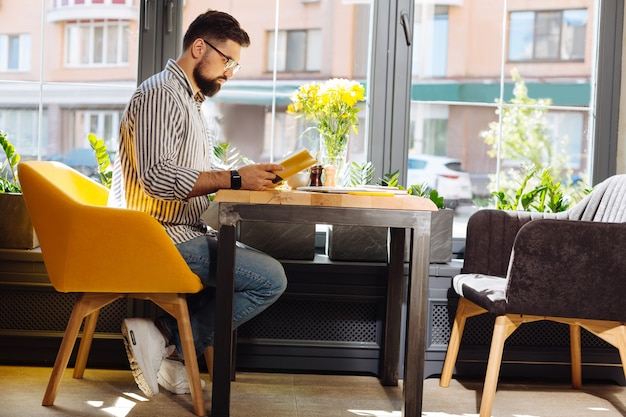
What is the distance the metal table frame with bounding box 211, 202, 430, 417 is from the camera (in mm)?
2561

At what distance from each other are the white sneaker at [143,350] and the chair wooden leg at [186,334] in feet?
0.39

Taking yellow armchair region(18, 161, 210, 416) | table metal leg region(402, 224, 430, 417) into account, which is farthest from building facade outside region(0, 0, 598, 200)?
table metal leg region(402, 224, 430, 417)

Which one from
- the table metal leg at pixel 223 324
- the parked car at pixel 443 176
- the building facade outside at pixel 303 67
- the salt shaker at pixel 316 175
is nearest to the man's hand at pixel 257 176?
the table metal leg at pixel 223 324

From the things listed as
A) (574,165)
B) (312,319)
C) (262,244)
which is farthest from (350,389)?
(574,165)

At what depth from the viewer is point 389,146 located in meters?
3.86

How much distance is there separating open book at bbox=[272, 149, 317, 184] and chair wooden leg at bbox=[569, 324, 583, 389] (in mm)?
1365

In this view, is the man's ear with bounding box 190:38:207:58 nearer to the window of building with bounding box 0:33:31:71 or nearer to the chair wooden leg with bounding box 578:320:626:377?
the window of building with bounding box 0:33:31:71

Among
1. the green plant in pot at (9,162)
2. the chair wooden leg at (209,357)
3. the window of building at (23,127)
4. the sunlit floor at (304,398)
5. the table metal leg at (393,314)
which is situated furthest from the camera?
the window of building at (23,127)

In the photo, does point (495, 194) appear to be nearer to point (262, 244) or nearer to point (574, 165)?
point (574, 165)

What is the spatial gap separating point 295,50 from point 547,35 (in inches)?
46.1

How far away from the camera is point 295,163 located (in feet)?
8.63

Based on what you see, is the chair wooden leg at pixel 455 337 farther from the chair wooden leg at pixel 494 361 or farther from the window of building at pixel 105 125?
the window of building at pixel 105 125

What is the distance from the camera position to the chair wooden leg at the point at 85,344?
3072 mm

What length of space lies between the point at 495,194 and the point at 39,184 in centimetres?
195
